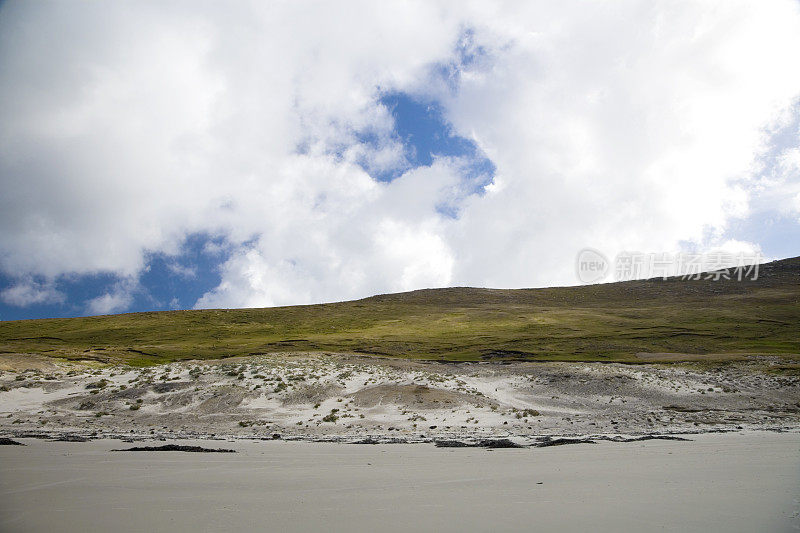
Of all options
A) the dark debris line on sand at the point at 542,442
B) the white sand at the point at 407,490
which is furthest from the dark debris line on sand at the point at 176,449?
the dark debris line on sand at the point at 542,442

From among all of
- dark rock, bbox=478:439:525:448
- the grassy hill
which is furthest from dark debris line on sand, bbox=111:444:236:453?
the grassy hill

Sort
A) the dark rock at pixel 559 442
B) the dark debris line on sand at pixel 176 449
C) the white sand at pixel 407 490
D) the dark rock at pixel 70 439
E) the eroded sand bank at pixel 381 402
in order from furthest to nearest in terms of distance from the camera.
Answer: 1. the eroded sand bank at pixel 381 402
2. the dark rock at pixel 70 439
3. the dark rock at pixel 559 442
4. the dark debris line on sand at pixel 176 449
5. the white sand at pixel 407 490

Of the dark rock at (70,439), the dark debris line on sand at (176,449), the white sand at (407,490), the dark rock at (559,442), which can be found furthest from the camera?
the dark rock at (70,439)

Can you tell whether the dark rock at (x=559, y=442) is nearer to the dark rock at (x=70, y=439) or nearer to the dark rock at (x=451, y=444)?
the dark rock at (x=451, y=444)

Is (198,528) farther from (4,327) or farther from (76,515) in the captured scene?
(4,327)

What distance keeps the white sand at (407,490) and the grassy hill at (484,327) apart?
4605 centimetres

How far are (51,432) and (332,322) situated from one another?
3078 inches

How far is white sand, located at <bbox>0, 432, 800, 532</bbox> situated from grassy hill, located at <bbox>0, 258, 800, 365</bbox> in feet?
151

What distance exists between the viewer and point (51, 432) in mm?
18656

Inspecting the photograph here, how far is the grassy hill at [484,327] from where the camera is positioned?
6259cm

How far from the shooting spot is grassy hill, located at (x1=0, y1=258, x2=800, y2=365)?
6259 centimetres

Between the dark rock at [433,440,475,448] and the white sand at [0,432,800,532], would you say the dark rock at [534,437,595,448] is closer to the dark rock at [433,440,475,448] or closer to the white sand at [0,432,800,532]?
the white sand at [0,432,800,532]

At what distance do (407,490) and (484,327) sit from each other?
3110 inches

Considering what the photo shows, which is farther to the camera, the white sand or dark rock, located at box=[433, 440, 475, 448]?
dark rock, located at box=[433, 440, 475, 448]
